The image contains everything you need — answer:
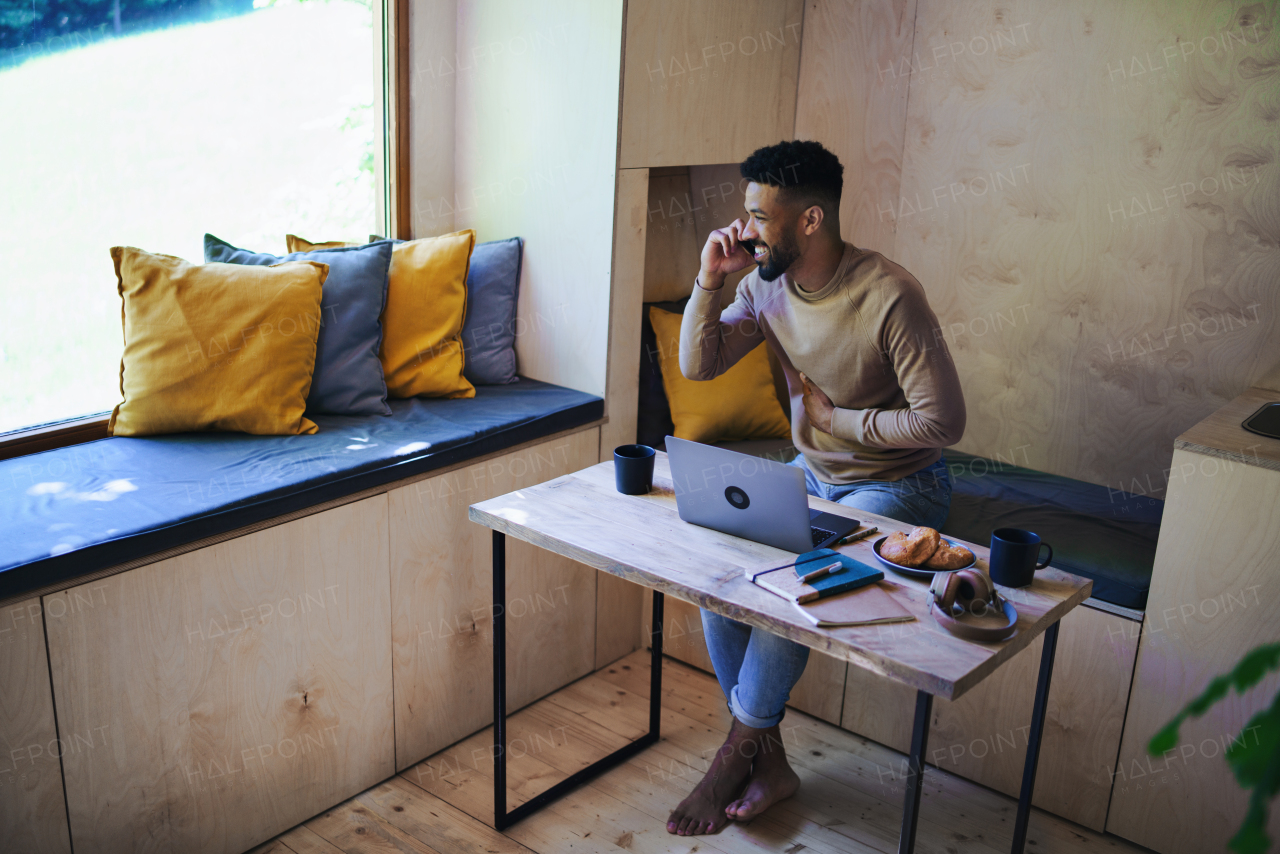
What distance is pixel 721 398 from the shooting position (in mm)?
2854

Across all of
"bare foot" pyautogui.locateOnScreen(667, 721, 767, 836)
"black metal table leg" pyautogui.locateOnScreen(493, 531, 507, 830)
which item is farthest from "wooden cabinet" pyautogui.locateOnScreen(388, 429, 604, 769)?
"bare foot" pyautogui.locateOnScreen(667, 721, 767, 836)

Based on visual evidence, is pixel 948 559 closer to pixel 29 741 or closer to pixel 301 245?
pixel 29 741

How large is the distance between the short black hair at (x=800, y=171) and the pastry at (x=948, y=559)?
80 centimetres

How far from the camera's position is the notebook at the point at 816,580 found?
5.24 feet

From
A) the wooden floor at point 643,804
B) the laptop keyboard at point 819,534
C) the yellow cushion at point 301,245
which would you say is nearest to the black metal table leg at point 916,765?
→ the laptop keyboard at point 819,534

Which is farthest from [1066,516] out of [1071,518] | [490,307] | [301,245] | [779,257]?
[301,245]

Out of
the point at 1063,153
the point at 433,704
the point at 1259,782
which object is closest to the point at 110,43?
the point at 433,704

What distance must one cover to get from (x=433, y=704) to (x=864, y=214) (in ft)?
5.99

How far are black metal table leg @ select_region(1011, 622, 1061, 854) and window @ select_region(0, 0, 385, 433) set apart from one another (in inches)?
80.6

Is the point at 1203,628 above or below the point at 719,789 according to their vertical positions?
above

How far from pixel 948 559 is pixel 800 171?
2.83 ft

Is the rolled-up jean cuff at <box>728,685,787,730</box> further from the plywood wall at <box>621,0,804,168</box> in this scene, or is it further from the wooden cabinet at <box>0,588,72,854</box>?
the plywood wall at <box>621,0,804,168</box>

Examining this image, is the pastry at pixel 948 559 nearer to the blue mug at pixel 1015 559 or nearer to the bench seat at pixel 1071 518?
the blue mug at pixel 1015 559

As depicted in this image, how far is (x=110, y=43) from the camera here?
223cm
